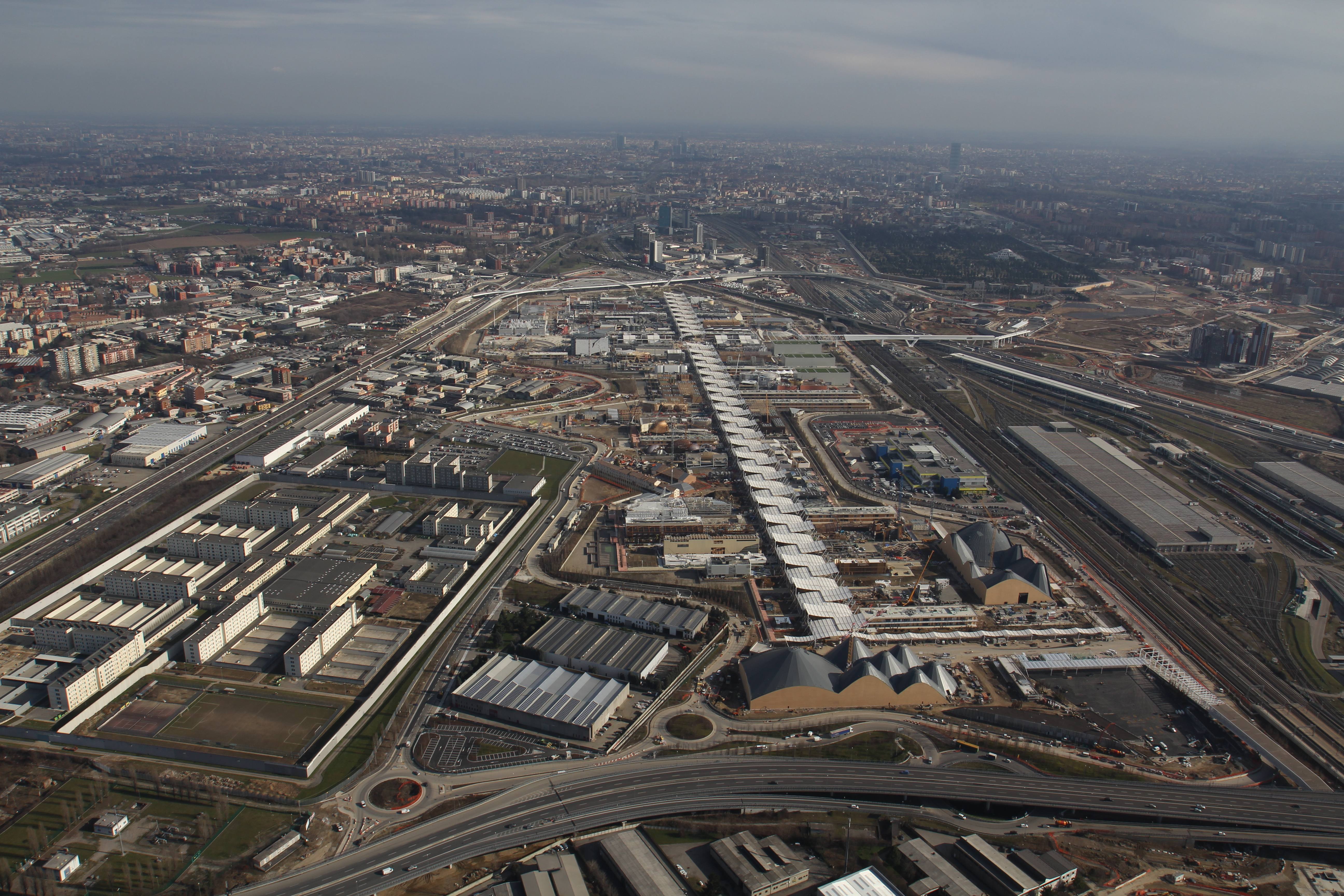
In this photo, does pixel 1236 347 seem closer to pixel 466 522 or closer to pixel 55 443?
pixel 466 522

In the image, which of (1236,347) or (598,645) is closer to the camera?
(598,645)

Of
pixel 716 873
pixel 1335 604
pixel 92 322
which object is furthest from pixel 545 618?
pixel 92 322

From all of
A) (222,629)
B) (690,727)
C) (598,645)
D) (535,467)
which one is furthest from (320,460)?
(690,727)

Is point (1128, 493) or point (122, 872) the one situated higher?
point (1128, 493)

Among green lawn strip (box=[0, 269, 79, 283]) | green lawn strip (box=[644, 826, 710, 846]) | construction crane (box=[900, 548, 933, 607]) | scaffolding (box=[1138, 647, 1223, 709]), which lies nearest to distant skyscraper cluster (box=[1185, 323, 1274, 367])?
construction crane (box=[900, 548, 933, 607])

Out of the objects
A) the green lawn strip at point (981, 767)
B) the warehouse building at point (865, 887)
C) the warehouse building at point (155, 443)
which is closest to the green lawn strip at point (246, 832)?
the warehouse building at point (865, 887)

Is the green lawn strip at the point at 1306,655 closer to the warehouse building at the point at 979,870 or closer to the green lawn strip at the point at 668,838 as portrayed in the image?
the warehouse building at the point at 979,870

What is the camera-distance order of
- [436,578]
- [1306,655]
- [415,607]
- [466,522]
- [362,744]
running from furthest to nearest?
[466,522]
[436,578]
[415,607]
[1306,655]
[362,744]
